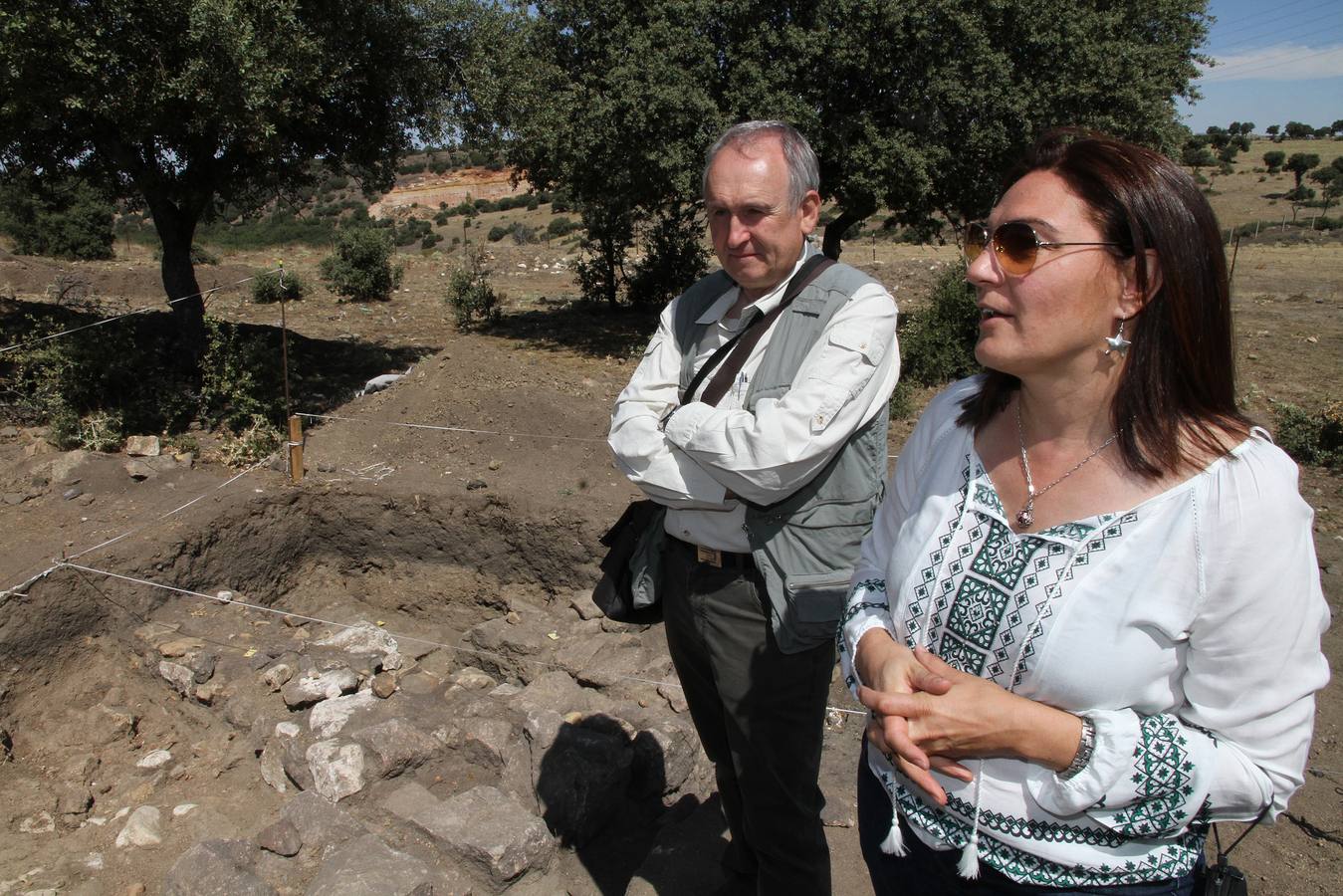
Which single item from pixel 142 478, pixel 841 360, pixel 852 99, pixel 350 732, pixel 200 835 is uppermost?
pixel 852 99

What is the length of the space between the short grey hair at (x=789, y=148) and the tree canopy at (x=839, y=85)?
854cm

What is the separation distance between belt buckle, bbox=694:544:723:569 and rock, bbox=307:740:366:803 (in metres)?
2.19

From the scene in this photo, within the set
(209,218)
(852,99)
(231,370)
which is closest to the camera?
(231,370)

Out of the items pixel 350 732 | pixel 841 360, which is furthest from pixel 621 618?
pixel 350 732

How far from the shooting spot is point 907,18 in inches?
419

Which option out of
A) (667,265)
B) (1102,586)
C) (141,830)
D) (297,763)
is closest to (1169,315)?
(1102,586)

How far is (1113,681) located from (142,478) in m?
7.00

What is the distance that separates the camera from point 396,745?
3723mm

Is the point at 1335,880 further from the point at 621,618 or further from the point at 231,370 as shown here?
the point at 231,370

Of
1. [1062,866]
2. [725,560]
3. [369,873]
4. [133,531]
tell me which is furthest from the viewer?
[133,531]

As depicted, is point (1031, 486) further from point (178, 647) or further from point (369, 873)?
point (178, 647)

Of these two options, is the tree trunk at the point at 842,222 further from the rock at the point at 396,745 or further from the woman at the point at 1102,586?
the woman at the point at 1102,586

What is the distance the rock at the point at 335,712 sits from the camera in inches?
159

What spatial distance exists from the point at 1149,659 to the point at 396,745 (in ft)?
10.5
